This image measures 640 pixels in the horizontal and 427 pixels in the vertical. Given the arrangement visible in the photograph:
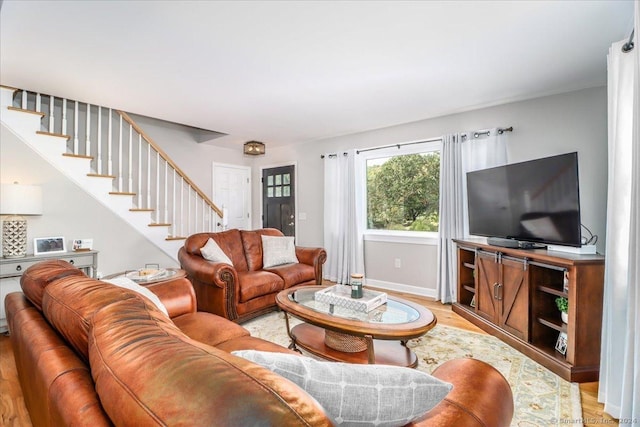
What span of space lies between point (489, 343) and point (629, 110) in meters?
1.97

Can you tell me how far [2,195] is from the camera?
111 inches

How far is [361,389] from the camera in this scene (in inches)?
27.6

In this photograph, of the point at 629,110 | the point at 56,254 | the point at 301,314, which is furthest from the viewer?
the point at 56,254

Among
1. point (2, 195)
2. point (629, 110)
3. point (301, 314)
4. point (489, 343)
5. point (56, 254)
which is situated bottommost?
point (489, 343)

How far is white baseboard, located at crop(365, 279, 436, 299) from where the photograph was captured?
4.05m

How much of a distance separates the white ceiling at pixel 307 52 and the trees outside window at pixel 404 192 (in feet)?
2.86

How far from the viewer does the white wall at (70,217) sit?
3.07 metres

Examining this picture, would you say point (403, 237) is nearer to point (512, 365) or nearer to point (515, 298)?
point (515, 298)

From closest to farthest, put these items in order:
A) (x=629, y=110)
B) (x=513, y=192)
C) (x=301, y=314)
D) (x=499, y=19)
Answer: (x=629, y=110) → (x=499, y=19) → (x=301, y=314) → (x=513, y=192)

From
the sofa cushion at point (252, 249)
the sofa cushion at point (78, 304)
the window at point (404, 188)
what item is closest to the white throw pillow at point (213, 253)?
the sofa cushion at point (252, 249)

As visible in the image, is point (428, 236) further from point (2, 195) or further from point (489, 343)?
point (2, 195)

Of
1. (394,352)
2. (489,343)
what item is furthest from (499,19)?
(489,343)

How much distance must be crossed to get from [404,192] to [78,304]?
4.03 meters

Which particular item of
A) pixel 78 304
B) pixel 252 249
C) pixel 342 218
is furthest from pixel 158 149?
pixel 78 304
